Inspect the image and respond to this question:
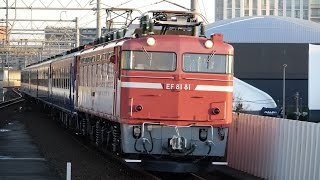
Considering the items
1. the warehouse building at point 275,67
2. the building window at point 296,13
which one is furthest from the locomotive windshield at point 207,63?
the building window at point 296,13

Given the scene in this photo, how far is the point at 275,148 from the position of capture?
1352 cm

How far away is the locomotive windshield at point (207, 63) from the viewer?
46.3ft

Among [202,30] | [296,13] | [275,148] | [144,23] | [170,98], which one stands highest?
[296,13]

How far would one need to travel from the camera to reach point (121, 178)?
48.8 feet

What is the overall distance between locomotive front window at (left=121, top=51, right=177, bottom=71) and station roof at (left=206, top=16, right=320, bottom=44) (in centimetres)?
6552

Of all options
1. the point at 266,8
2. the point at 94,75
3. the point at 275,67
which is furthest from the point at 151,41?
the point at 266,8

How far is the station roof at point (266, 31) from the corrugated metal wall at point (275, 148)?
63.7m

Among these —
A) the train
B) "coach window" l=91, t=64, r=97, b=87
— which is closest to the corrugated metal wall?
the train

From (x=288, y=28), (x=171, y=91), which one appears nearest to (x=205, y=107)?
(x=171, y=91)

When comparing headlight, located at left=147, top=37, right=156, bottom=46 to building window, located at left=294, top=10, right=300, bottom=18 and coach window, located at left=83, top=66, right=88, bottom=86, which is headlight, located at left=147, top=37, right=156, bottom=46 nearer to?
coach window, located at left=83, top=66, right=88, bottom=86

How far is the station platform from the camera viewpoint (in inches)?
579

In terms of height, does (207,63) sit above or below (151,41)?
below

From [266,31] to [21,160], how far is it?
225 feet

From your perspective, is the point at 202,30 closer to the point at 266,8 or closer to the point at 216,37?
Result: the point at 216,37
